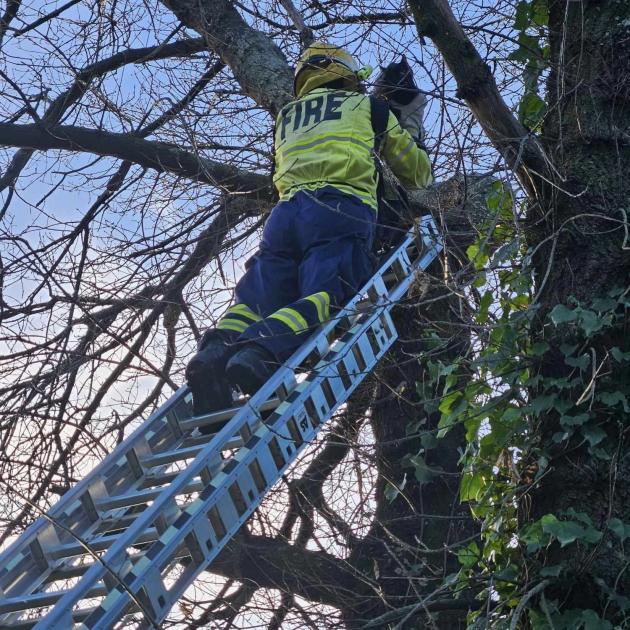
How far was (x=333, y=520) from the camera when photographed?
558 centimetres

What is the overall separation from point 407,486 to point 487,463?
70.8 inches

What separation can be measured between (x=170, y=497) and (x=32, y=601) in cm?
56

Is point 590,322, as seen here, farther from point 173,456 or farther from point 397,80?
point 397,80

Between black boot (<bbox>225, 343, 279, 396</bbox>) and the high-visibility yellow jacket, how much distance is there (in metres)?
1.16

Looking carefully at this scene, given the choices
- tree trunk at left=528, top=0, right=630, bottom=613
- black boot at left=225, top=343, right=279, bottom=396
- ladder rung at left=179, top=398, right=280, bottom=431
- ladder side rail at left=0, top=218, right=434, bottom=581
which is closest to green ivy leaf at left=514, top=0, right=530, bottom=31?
tree trunk at left=528, top=0, right=630, bottom=613

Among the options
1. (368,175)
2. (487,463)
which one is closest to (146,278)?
(368,175)

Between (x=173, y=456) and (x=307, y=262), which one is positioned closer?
(x=173, y=456)

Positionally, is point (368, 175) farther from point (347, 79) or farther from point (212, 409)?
point (212, 409)

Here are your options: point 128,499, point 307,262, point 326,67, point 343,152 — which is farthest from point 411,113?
point 128,499

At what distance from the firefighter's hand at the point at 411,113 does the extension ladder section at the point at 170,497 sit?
105 centimetres

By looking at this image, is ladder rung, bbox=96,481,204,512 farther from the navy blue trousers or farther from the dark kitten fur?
the dark kitten fur

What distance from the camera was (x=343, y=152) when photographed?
480 cm

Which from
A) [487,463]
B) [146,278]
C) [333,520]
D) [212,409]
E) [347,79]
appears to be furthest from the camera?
[146,278]

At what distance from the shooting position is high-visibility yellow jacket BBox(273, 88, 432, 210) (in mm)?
4805
